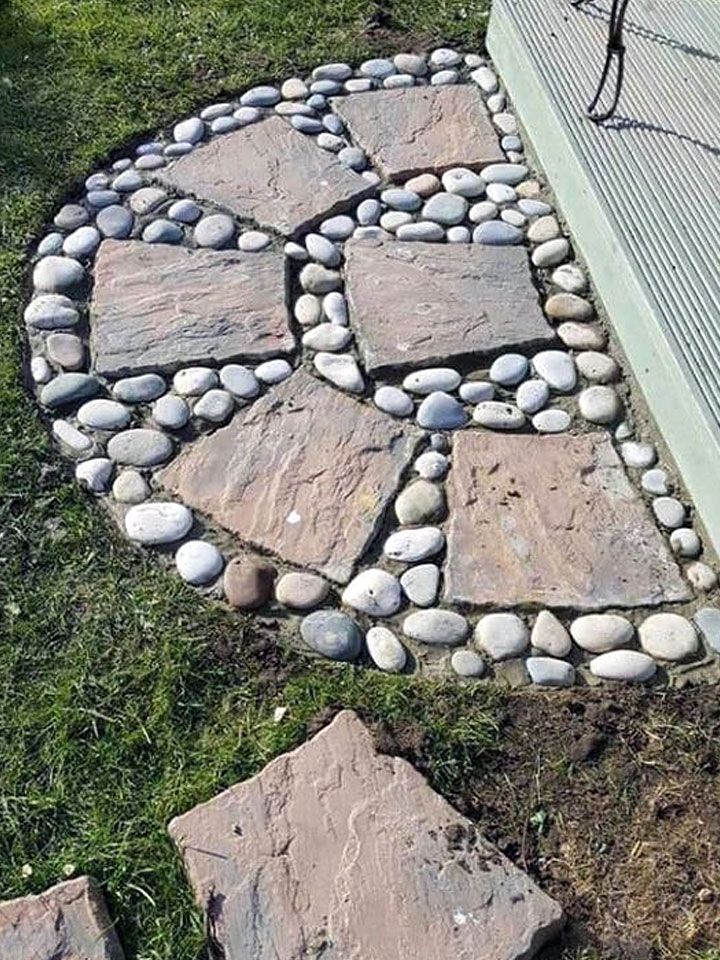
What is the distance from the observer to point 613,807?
174 cm

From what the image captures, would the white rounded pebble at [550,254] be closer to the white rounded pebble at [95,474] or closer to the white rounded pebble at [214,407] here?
the white rounded pebble at [214,407]

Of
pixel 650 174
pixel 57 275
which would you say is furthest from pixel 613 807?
pixel 57 275

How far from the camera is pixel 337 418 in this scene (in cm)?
227

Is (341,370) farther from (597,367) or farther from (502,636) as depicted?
(502,636)

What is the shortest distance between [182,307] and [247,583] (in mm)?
756

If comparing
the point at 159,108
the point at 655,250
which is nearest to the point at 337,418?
the point at 655,250

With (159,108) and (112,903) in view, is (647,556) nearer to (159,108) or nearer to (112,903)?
(112,903)

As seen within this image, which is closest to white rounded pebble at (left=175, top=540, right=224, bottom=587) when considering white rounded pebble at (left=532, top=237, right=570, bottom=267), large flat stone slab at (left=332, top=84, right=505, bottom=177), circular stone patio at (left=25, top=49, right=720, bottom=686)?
circular stone patio at (left=25, top=49, right=720, bottom=686)

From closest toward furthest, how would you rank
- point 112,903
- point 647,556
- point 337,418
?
point 112,903 < point 647,556 < point 337,418

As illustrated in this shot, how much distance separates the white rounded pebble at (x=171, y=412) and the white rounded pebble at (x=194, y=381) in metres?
0.03

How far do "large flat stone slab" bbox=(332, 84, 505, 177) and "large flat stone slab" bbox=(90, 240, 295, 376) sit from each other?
0.49 meters

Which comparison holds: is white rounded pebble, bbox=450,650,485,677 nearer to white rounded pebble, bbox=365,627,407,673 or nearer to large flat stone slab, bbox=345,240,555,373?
white rounded pebble, bbox=365,627,407,673

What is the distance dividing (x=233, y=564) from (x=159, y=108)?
1549 mm

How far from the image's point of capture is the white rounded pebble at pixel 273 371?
234 centimetres
